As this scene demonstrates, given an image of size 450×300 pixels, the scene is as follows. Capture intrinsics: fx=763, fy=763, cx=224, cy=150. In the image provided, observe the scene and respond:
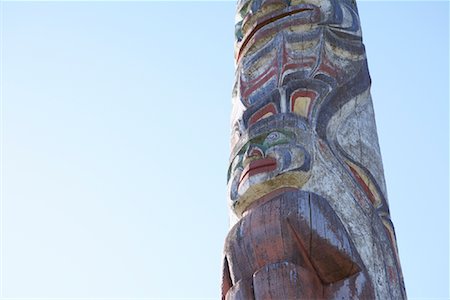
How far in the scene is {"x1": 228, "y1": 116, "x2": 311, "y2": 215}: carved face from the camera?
13.6 ft

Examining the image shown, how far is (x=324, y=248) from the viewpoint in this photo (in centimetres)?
371


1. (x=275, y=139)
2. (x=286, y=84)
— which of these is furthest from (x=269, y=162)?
(x=286, y=84)

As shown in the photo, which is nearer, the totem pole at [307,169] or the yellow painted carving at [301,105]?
the totem pole at [307,169]

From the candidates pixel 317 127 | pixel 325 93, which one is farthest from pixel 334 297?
pixel 325 93

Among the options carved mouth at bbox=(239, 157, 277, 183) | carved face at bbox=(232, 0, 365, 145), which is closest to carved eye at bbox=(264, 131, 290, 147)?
carved mouth at bbox=(239, 157, 277, 183)

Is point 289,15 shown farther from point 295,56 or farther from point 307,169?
point 307,169

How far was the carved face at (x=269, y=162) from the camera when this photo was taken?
4145 mm

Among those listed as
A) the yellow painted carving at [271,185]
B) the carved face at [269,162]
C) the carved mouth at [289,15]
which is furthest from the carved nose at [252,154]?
the carved mouth at [289,15]

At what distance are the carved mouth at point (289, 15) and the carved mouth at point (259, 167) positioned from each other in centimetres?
147

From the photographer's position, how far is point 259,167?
14.0ft

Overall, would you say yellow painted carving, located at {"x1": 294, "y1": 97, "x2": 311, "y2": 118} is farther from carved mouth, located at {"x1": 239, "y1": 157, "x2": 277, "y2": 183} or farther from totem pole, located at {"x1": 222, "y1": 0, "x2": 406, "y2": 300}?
carved mouth, located at {"x1": 239, "y1": 157, "x2": 277, "y2": 183}

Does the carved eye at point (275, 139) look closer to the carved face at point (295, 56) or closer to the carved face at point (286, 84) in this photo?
the carved face at point (286, 84)

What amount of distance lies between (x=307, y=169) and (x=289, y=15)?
5.67 ft

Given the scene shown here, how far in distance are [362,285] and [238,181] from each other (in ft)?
3.42
